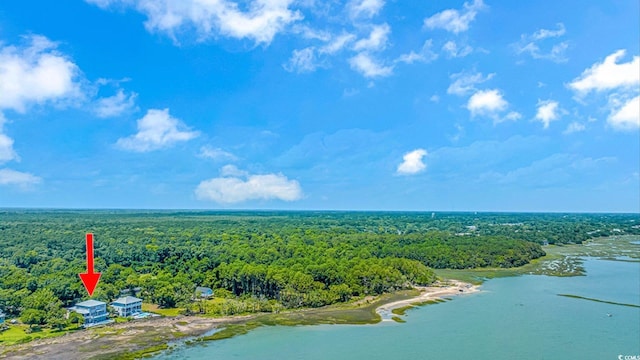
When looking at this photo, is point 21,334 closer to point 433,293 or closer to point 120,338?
point 120,338

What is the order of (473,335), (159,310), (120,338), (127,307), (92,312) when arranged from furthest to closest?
(159,310) → (127,307) → (92,312) → (473,335) → (120,338)

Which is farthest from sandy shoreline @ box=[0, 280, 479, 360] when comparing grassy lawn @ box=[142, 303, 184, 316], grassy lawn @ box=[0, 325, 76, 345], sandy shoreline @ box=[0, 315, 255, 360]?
grassy lawn @ box=[142, 303, 184, 316]

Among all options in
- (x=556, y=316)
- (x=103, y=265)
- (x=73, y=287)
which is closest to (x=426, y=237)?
(x=556, y=316)

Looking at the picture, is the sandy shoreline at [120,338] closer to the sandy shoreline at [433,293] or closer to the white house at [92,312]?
the sandy shoreline at [433,293]

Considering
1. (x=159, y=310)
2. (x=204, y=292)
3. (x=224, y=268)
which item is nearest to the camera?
(x=159, y=310)

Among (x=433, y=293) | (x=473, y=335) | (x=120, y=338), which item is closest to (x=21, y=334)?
(x=120, y=338)

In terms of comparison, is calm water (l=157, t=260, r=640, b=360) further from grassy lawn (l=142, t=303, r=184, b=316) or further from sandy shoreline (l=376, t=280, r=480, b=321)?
grassy lawn (l=142, t=303, r=184, b=316)
